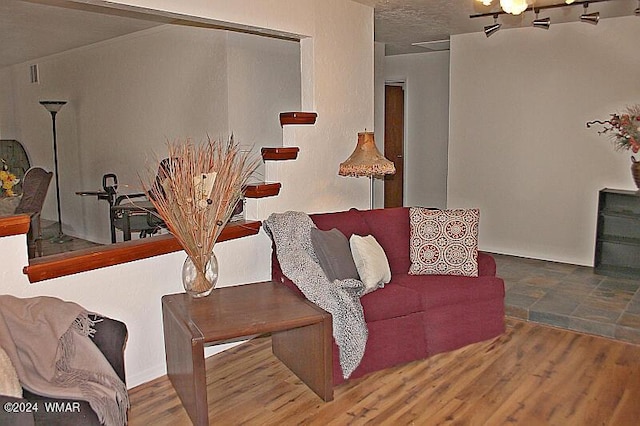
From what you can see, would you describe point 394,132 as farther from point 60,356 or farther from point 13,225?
point 60,356

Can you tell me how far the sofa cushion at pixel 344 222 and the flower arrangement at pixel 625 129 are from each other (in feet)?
8.89

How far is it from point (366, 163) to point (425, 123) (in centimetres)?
345

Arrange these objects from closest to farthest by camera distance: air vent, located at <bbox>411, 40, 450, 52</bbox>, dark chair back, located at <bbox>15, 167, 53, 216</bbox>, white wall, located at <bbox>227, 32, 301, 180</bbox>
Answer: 1. dark chair back, located at <bbox>15, 167, 53, 216</bbox>
2. white wall, located at <bbox>227, 32, 301, 180</bbox>
3. air vent, located at <bbox>411, 40, 450, 52</bbox>

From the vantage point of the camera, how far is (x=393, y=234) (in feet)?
12.8

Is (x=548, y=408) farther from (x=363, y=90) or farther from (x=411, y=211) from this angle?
(x=363, y=90)

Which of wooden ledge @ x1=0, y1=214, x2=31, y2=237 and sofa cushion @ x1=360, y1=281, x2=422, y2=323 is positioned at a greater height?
wooden ledge @ x1=0, y1=214, x2=31, y2=237

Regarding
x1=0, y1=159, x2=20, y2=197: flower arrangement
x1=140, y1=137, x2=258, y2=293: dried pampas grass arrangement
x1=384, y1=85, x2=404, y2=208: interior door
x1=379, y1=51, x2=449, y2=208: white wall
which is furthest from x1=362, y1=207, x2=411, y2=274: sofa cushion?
x1=384, y1=85, x2=404, y2=208: interior door

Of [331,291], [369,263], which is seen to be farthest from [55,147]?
[331,291]

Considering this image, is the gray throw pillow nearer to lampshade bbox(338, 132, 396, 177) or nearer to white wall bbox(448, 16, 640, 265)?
lampshade bbox(338, 132, 396, 177)

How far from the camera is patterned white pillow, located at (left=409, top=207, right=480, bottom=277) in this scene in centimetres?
372

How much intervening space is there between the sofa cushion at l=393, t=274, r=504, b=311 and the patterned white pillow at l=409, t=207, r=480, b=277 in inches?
2.9

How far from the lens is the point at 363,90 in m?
4.51

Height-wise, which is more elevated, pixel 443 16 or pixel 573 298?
pixel 443 16

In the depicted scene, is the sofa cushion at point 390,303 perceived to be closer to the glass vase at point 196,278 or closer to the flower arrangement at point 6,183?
the glass vase at point 196,278
